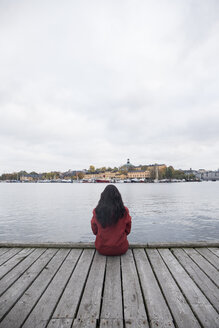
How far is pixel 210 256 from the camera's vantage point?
373 centimetres

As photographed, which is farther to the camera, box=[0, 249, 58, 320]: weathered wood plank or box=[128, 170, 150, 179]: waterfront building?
box=[128, 170, 150, 179]: waterfront building

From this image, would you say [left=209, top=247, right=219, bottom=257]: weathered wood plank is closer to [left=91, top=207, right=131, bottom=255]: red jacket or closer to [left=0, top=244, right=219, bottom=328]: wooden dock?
[left=0, top=244, right=219, bottom=328]: wooden dock

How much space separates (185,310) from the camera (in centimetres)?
224

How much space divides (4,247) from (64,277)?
2119 mm

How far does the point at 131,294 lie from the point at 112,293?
24 cm

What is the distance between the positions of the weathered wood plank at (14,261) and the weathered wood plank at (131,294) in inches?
73.4

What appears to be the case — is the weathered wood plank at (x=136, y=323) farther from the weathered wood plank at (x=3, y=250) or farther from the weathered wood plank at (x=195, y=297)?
the weathered wood plank at (x=3, y=250)

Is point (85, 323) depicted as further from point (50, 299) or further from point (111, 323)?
point (50, 299)

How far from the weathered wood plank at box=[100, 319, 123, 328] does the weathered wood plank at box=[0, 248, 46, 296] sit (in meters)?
1.42

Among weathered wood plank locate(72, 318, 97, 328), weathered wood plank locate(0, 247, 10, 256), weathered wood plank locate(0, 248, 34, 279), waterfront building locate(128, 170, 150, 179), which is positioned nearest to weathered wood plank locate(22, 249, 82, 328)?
weathered wood plank locate(72, 318, 97, 328)

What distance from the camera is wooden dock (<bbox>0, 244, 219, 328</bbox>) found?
83.1 inches

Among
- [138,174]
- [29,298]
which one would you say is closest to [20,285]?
[29,298]

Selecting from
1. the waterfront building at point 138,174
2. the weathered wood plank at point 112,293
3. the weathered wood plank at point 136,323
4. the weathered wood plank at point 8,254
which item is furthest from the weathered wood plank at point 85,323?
the waterfront building at point 138,174

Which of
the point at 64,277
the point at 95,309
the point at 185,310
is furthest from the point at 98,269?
the point at 185,310
